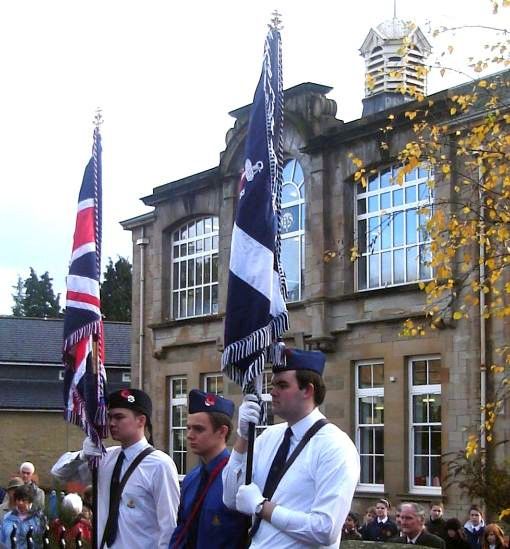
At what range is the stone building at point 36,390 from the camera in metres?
48.4

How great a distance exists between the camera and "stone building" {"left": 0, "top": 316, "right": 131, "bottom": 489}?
4841cm

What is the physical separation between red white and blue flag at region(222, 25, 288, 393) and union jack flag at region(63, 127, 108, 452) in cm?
211

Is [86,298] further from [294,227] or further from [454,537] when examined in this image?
[294,227]

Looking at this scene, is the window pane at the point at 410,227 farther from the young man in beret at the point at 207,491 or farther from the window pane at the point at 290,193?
the young man in beret at the point at 207,491

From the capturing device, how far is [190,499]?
7.21 m

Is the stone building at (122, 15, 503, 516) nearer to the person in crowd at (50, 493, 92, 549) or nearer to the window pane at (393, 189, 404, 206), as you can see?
the window pane at (393, 189, 404, 206)

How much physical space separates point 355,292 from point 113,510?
57.8 feet

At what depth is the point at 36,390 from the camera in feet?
167

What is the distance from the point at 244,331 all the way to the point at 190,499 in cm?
146

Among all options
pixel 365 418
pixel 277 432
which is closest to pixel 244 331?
pixel 277 432

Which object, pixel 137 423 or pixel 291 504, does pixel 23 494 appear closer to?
pixel 137 423

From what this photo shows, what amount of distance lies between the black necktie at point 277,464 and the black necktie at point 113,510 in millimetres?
2132

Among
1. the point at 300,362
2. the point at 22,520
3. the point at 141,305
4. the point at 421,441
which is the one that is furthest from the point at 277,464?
the point at 141,305

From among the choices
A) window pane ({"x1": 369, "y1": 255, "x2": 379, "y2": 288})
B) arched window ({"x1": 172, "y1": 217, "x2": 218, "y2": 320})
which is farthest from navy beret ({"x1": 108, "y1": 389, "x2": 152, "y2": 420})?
arched window ({"x1": 172, "y1": 217, "x2": 218, "y2": 320})
